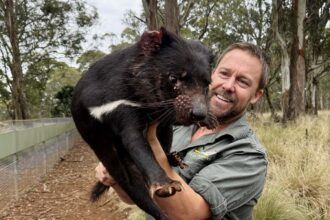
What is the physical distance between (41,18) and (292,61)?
44.0 feet

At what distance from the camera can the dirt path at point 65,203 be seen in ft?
21.0

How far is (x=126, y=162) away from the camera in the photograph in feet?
6.51

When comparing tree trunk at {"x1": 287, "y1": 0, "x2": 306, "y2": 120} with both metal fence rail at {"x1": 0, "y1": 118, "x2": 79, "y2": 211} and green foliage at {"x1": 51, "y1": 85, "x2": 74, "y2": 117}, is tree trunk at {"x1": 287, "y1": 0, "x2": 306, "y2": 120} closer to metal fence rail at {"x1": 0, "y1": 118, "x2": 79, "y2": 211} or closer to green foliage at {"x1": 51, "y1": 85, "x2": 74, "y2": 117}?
metal fence rail at {"x1": 0, "y1": 118, "x2": 79, "y2": 211}

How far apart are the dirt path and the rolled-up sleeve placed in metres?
3.33

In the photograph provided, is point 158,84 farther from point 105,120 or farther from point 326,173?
point 326,173

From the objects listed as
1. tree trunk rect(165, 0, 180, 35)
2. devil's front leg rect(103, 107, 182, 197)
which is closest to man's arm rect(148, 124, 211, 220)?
devil's front leg rect(103, 107, 182, 197)

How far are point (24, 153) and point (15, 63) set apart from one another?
1447 cm

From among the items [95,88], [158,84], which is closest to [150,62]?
[158,84]

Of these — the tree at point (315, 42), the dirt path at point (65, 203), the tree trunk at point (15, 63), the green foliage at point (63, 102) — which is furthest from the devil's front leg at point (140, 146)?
the tree trunk at point (15, 63)

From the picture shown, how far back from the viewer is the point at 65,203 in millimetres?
7145

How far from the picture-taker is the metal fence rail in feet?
20.3

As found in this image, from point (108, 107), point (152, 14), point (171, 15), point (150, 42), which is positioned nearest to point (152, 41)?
point (150, 42)

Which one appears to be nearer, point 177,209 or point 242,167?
point 177,209

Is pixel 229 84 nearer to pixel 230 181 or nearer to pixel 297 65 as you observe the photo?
pixel 230 181
